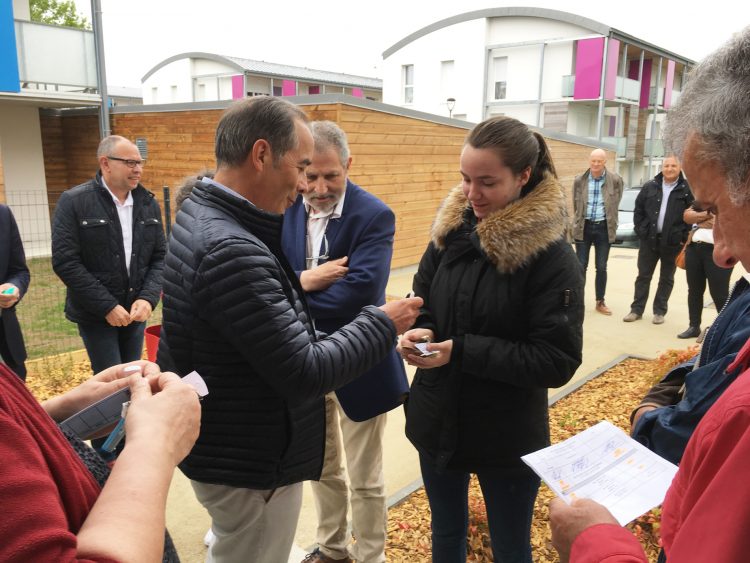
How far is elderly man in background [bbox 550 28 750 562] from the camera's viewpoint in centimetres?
86

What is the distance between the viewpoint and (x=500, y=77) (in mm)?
27547

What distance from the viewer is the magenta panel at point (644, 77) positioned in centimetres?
2856

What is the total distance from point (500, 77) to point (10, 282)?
2692 centimetres

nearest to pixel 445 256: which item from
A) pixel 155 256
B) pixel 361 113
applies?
pixel 155 256

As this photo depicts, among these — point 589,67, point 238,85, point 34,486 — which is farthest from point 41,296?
point 238,85

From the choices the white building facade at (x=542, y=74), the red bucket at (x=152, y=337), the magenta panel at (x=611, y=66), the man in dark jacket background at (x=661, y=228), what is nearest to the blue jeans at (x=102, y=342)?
the red bucket at (x=152, y=337)

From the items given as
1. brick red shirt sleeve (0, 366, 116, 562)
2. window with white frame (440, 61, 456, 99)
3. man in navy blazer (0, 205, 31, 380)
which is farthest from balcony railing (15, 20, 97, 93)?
window with white frame (440, 61, 456, 99)

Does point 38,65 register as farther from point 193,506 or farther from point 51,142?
point 193,506

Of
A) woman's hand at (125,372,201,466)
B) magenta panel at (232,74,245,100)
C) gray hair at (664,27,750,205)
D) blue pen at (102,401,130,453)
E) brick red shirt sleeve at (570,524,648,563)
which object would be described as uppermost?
magenta panel at (232,74,245,100)

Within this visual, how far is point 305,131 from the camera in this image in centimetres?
204

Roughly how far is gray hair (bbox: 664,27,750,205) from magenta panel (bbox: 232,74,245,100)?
33.1 metres

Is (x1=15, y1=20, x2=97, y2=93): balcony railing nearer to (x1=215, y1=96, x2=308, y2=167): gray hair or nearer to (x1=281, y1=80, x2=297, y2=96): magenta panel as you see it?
(x1=215, y1=96, x2=308, y2=167): gray hair

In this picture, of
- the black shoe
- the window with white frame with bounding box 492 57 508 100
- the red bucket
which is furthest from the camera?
the window with white frame with bounding box 492 57 508 100

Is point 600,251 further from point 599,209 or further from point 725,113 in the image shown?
point 725,113
